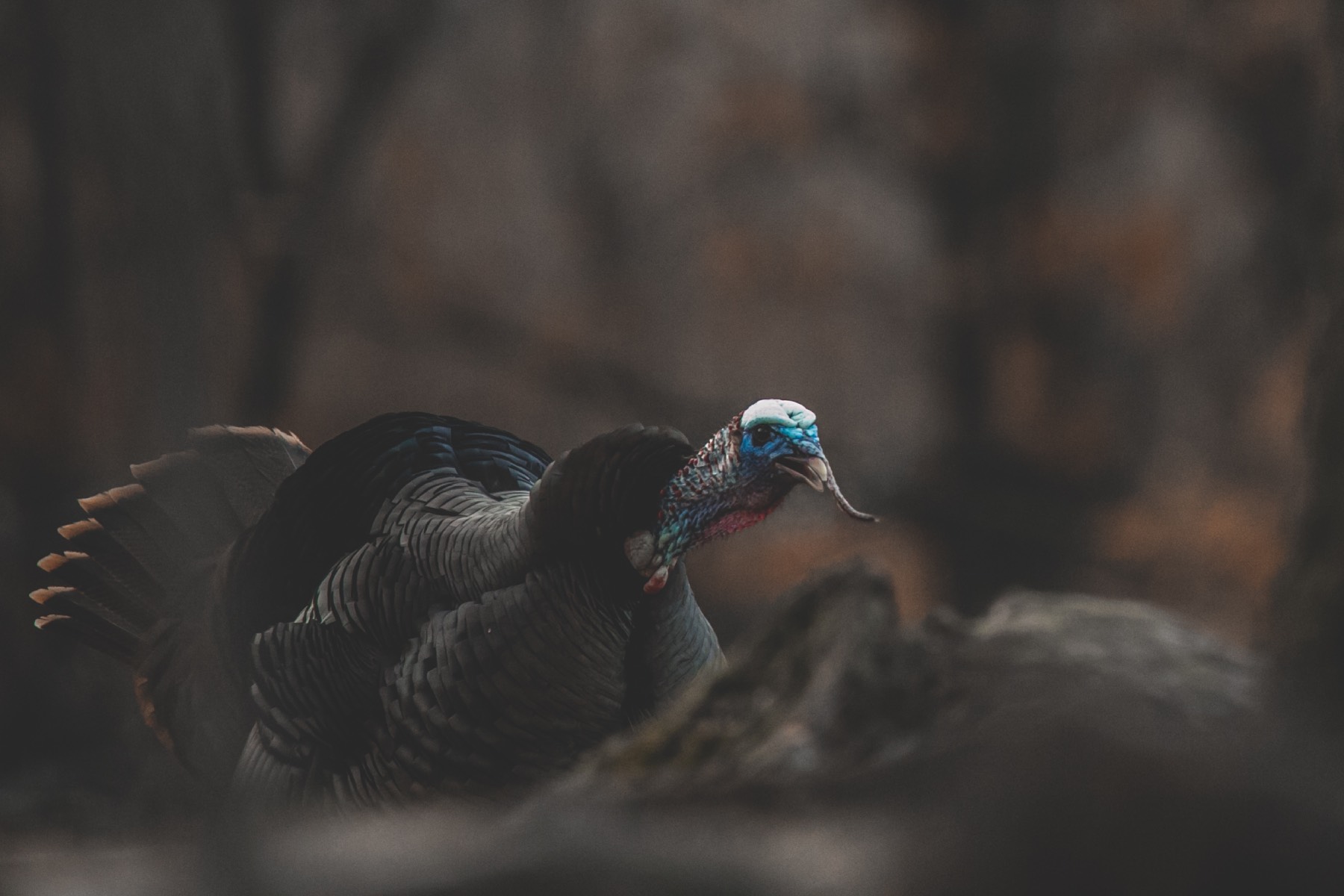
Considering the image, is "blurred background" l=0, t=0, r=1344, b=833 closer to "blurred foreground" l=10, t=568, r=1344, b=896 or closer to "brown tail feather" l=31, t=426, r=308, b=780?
"brown tail feather" l=31, t=426, r=308, b=780

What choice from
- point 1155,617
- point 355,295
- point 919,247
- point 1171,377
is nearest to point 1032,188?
point 919,247

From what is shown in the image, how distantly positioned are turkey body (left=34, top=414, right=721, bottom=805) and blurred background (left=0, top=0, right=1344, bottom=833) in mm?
2206

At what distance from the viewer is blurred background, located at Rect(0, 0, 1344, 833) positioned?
546 centimetres

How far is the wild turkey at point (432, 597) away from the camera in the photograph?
2.37m

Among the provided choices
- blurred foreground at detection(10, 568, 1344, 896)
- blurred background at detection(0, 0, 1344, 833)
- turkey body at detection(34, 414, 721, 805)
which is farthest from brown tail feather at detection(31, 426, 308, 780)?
blurred background at detection(0, 0, 1344, 833)

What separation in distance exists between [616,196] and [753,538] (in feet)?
5.17

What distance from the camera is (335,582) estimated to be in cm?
267

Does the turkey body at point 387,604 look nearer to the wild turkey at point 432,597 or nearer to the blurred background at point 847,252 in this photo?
the wild turkey at point 432,597

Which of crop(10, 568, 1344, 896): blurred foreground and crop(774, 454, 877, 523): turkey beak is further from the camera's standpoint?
crop(774, 454, 877, 523): turkey beak

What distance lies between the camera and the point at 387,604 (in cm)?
254

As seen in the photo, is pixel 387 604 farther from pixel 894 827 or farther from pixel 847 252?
pixel 847 252

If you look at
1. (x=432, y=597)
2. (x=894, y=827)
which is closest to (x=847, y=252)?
(x=432, y=597)

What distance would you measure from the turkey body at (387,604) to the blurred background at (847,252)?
86.9 inches

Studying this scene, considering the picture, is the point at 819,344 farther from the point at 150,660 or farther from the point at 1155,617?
the point at 1155,617
